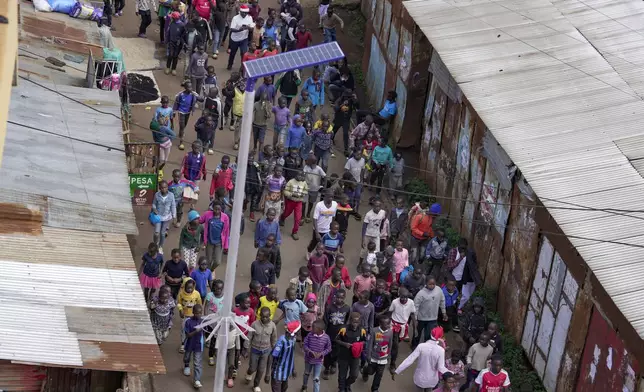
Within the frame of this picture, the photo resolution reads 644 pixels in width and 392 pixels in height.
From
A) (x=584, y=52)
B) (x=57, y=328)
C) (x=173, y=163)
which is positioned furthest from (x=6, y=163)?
(x=584, y=52)

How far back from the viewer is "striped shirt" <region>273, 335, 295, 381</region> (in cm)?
1498

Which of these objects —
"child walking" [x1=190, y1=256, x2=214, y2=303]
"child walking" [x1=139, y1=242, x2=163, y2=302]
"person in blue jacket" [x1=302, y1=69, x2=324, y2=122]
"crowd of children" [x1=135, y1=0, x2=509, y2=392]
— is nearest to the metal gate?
"crowd of children" [x1=135, y1=0, x2=509, y2=392]

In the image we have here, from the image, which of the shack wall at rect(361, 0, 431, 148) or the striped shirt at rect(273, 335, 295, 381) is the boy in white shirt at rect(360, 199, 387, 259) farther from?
the shack wall at rect(361, 0, 431, 148)

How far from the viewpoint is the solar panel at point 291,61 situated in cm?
1164

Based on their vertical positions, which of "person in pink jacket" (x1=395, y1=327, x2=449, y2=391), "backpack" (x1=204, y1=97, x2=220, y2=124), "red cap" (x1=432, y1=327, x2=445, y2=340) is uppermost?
"backpack" (x1=204, y1=97, x2=220, y2=124)

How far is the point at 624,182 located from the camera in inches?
624

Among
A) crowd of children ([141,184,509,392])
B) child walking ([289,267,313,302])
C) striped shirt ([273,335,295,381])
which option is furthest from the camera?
child walking ([289,267,313,302])

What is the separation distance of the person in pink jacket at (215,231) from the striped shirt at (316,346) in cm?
288

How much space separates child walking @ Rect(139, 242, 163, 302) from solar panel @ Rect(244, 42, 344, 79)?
17.0ft

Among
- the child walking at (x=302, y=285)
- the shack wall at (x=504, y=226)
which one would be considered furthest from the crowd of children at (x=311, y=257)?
the shack wall at (x=504, y=226)

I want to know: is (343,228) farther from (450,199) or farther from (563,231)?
(563,231)

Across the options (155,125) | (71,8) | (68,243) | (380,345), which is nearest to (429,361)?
(380,345)

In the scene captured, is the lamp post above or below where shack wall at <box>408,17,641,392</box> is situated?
above

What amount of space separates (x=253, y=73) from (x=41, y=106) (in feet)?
23.5
